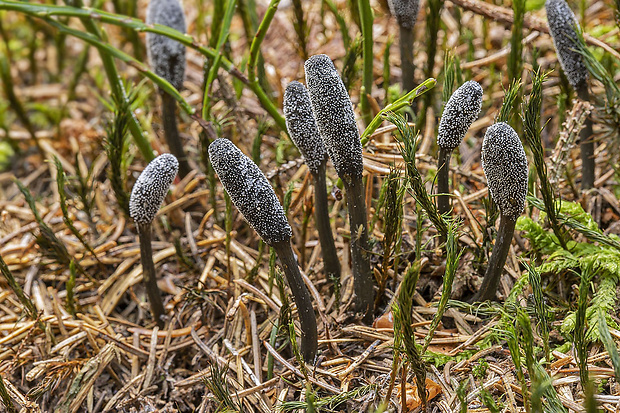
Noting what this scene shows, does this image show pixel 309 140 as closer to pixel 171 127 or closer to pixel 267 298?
pixel 267 298

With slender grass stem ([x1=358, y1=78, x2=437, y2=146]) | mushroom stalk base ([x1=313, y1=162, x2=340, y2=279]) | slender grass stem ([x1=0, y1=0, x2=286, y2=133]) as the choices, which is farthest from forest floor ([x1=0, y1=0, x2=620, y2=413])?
slender grass stem ([x1=358, y1=78, x2=437, y2=146])

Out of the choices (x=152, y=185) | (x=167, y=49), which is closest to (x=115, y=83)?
(x=167, y=49)

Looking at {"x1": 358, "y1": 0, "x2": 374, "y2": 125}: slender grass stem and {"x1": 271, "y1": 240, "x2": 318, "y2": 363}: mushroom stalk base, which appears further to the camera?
{"x1": 358, "y1": 0, "x2": 374, "y2": 125}: slender grass stem

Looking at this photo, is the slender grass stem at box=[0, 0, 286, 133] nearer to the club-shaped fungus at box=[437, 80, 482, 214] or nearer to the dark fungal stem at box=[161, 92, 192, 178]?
the dark fungal stem at box=[161, 92, 192, 178]

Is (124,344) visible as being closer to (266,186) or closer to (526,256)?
(266,186)

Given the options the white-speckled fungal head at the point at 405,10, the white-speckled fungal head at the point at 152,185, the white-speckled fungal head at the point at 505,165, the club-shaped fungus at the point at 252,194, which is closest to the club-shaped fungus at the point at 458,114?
the white-speckled fungal head at the point at 505,165

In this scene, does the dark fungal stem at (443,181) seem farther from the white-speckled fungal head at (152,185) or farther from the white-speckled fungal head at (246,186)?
the white-speckled fungal head at (152,185)
